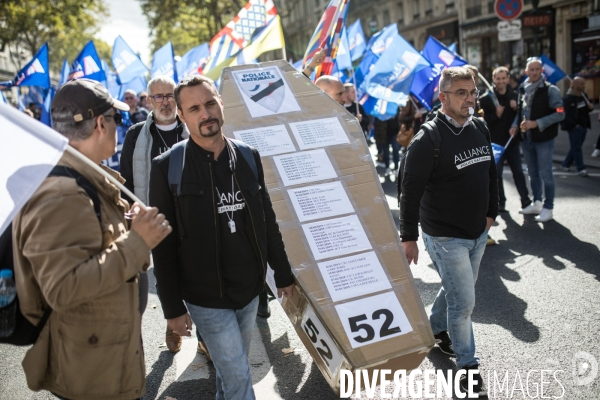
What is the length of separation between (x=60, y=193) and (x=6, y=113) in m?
0.37

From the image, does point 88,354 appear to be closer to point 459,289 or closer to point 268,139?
point 268,139

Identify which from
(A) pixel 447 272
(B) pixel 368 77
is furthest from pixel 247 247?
(B) pixel 368 77

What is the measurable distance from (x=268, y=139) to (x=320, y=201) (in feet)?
2.04

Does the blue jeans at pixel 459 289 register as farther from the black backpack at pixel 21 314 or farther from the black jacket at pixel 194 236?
the black backpack at pixel 21 314

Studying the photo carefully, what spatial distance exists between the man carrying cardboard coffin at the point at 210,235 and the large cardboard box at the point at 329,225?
1.83 feet

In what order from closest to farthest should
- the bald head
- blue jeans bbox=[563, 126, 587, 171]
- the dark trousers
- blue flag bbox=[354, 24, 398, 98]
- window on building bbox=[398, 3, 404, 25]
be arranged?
the bald head, the dark trousers, blue jeans bbox=[563, 126, 587, 171], blue flag bbox=[354, 24, 398, 98], window on building bbox=[398, 3, 404, 25]

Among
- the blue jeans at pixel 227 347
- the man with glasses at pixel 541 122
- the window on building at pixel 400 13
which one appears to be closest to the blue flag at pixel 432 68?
the man with glasses at pixel 541 122

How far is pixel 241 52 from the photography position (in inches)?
329

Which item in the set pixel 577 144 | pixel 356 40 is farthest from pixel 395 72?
pixel 356 40

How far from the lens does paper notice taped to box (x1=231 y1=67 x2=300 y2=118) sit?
13.3 ft

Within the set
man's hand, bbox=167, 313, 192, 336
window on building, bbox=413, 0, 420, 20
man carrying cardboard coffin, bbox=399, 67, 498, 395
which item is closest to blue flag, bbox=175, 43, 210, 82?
man carrying cardboard coffin, bbox=399, 67, 498, 395

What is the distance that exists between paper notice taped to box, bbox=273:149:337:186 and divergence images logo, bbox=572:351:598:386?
2.04 m

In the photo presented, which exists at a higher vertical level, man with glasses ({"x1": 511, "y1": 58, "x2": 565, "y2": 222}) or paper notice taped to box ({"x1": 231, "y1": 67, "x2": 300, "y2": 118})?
paper notice taped to box ({"x1": 231, "y1": 67, "x2": 300, "y2": 118})

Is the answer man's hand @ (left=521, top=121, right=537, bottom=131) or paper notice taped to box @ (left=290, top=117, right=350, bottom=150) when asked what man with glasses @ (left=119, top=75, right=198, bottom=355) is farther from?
man's hand @ (left=521, top=121, right=537, bottom=131)
